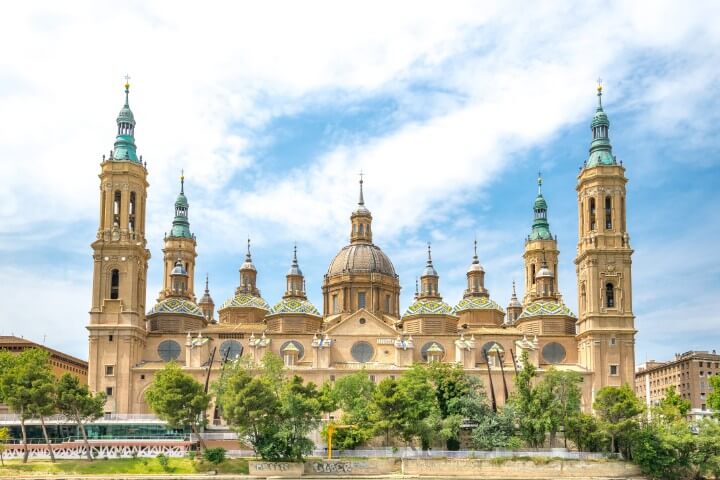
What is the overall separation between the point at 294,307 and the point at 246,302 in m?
12.3

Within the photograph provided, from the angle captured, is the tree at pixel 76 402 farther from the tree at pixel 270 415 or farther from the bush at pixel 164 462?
the tree at pixel 270 415

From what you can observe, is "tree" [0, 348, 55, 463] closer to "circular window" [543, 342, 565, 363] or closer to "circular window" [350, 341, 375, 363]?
"circular window" [350, 341, 375, 363]

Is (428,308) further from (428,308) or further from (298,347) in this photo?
(298,347)

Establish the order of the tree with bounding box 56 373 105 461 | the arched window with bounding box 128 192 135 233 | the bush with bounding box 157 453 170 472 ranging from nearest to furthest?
the bush with bounding box 157 453 170 472 → the tree with bounding box 56 373 105 461 → the arched window with bounding box 128 192 135 233

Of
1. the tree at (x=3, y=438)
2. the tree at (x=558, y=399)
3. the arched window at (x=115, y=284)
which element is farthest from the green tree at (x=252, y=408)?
the arched window at (x=115, y=284)

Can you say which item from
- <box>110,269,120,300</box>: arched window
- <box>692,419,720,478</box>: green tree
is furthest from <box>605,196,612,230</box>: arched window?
<box>110,269,120,300</box>: arched window

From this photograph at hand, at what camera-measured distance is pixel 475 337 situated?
104250 millimetres

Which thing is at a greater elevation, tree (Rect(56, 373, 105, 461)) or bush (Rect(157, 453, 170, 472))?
Result: tree (Rect(56, 373, 105, 461))

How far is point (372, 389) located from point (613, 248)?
31.7 meters

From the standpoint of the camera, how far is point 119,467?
75188mm

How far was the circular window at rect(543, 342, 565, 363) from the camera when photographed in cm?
10312

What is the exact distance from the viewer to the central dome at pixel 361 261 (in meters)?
116

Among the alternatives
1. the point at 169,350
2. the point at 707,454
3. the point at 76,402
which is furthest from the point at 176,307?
the point at 707,454

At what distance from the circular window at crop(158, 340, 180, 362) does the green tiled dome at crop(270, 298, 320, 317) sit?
10.9m
